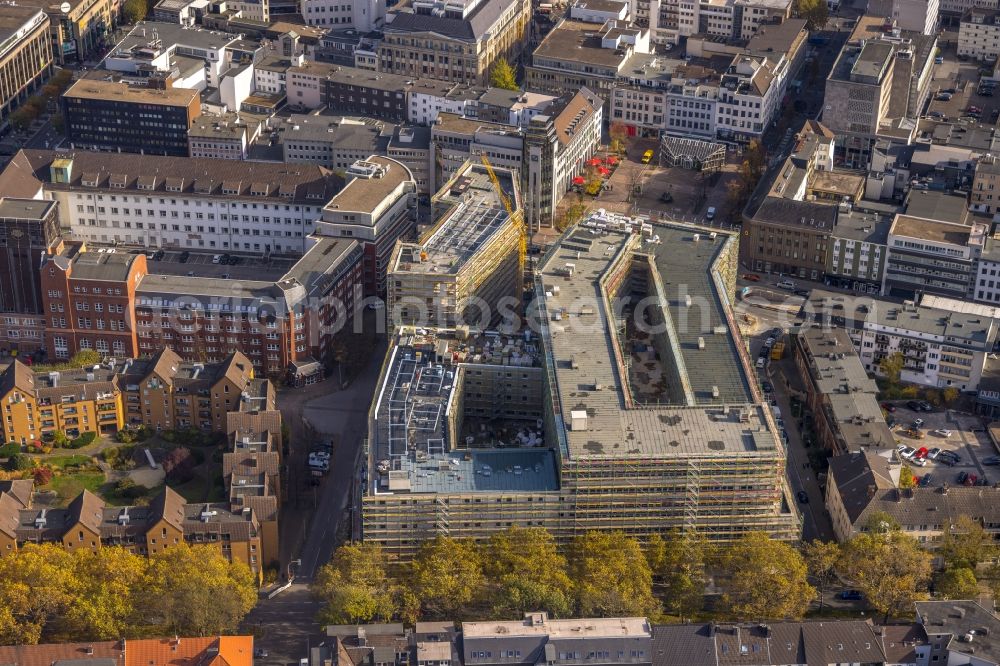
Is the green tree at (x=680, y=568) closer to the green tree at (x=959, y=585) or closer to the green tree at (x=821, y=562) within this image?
the green tree at (x=821, y=562)

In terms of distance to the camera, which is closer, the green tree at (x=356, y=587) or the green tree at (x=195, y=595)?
the green tree at (x=195, y=595)

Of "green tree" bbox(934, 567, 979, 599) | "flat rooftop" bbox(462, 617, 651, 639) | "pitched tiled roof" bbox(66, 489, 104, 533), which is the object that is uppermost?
"pitched tiled roof" bbox(66, 489, 104, 533)

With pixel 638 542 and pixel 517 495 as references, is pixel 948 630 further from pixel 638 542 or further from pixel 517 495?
pixel 517 495

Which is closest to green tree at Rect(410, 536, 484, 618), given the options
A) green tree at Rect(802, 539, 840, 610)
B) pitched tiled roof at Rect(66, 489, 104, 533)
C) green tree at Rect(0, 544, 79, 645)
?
pitched tiled roof at Rect(66, 489, 104, 533)

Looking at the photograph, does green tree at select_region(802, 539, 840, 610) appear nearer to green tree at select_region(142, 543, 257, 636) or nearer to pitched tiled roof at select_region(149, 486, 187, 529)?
green tree at select_region(142, 543, 257, 636)

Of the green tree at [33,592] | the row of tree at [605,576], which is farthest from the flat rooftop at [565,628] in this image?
the green tree at [33,592]

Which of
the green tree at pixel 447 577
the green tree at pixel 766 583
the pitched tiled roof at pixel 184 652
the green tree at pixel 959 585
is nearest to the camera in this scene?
the pitched tiled roof at pixel 184 652

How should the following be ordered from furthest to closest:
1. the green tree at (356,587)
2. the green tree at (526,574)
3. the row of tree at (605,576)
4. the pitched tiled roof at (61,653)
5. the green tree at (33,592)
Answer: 1. the row of tree at (605,576)
2. the green tree at (356,587)
3. the green tree at (526,574)
4. the green tree at (33,592)
5. the pitched tiled roof at (61,653)

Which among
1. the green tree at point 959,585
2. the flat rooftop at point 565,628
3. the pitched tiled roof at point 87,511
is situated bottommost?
the green tree at point 959,585
